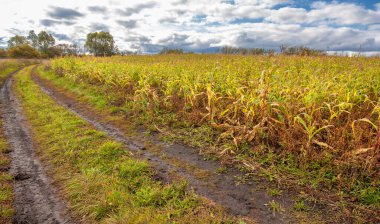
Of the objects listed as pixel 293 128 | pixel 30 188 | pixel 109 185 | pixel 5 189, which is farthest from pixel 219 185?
pixel 5 189

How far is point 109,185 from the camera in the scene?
394 cm

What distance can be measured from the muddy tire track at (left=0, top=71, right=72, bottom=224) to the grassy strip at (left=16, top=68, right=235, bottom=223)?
0.18m

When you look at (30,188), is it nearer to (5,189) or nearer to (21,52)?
(5,189)

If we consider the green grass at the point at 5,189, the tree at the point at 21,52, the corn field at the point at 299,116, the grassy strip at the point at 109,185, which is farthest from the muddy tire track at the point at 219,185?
the tree at the point at 21,52

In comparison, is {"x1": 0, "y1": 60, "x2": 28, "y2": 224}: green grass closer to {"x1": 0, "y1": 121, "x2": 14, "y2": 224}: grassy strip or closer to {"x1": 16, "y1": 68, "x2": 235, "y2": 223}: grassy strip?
{"x1": 0, "y1": 121, "x2": 14, "y2": 224}: grassy strip

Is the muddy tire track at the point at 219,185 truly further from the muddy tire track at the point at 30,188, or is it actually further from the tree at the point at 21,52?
the tree at the point at 21,52

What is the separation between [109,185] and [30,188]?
1345 mm

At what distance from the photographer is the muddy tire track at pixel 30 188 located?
3420 mm

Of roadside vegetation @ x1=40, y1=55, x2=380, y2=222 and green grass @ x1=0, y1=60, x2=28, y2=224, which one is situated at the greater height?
roadside vegetation @ x1=40, y1=55, x2=380, y2=222

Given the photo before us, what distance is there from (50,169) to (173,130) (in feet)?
9.42

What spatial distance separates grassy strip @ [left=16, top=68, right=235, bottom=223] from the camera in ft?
10.7

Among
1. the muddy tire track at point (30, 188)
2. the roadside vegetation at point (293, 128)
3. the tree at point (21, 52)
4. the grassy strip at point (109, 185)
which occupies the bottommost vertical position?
the muddy tire track at point (30, 188)

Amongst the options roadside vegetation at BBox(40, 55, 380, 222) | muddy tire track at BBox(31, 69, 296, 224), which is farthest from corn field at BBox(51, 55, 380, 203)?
muddy tire track at BBox(31, 69, 296, 224)

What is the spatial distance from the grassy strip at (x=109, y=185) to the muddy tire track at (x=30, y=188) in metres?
0.18
